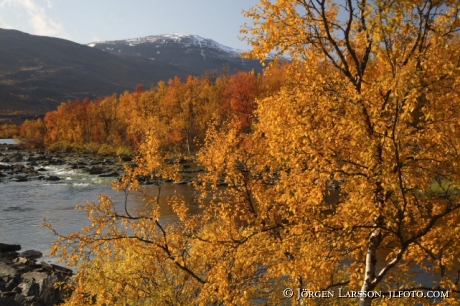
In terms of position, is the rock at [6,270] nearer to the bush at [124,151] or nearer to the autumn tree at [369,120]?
the autumn tree at [369,120]

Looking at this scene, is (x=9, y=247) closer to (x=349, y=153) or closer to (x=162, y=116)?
(x=349, y=153)

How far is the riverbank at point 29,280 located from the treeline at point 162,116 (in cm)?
3512

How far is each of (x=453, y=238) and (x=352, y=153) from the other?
2.54m

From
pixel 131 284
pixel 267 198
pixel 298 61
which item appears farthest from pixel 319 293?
pixel 131 284

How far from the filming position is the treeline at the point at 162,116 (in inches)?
2475

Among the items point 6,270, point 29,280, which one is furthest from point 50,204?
point 29,280

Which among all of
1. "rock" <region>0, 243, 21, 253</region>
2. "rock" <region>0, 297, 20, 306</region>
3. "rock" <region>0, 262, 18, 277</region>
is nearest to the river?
"rock" <region>0, 243, 21, 253</region>

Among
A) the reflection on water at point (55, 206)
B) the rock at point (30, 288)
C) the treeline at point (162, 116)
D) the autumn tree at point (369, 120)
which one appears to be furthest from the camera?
the treeline at point (162, 116)

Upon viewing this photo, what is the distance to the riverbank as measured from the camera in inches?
665

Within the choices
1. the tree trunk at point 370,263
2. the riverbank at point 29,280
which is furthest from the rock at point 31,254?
the tree trunk at point 370,263

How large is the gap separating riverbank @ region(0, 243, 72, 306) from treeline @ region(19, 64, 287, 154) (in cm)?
3512

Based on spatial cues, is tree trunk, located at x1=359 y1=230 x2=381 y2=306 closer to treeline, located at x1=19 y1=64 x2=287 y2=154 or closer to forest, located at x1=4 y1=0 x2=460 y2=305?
forest, located at x1=4 y1=0 x2=460 y2=305

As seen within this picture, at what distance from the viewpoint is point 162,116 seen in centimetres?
7575

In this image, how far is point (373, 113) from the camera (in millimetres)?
6648
